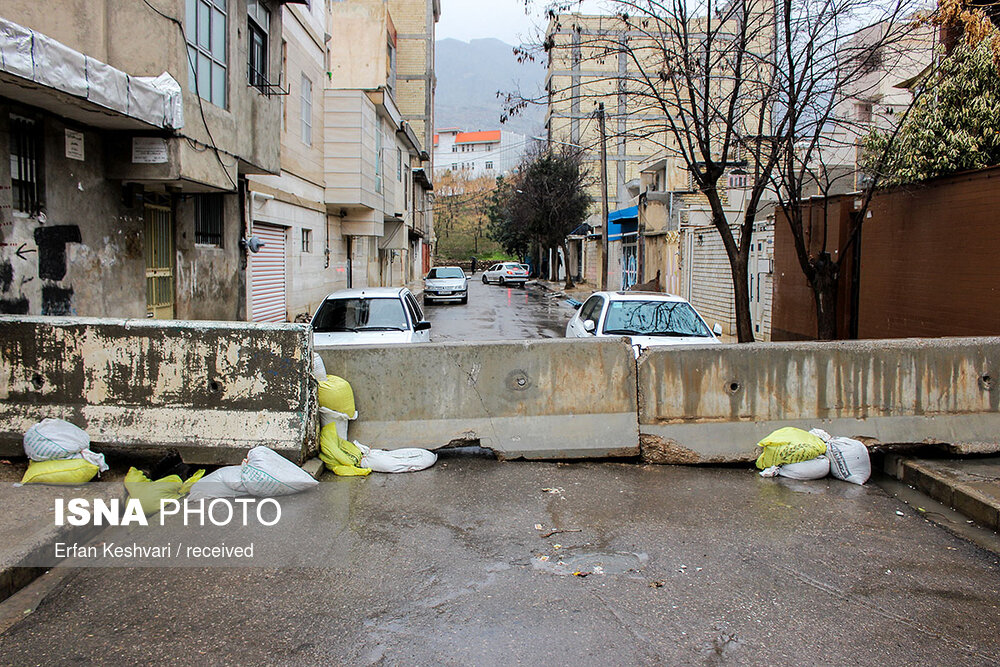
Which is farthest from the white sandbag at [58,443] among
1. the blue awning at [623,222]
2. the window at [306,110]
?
the blue awning at [623,222]

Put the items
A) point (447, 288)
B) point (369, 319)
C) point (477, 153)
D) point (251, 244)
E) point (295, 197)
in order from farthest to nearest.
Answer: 1. point (477, 153)
2. point (447, 288)
3. point (295, 197)
4. point (251, 244)
5. point (369, 319)

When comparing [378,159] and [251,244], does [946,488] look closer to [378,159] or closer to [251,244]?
[251,244]

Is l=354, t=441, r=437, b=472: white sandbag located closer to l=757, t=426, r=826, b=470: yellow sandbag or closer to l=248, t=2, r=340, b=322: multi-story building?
l=757, t=426, r=826, b=470: yellow sandbag

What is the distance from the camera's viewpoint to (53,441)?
5973mm

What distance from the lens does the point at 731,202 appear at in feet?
78.8

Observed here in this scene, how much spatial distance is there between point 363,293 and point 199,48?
4.07 meters

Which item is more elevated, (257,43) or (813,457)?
(257,43)

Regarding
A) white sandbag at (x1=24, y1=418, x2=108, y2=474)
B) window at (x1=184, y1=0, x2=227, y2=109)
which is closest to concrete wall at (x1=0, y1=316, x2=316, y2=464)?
white sandbag at (x1=24, y1=418, x2=108, y2=474)

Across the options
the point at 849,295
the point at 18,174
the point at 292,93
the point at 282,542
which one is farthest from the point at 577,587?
the point at 292,93

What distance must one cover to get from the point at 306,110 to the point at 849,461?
16845 mm

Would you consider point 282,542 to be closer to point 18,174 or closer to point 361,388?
point 361,388

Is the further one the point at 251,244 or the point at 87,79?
the point at 251,244

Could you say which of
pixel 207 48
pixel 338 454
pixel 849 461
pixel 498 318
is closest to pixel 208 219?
pixel 207 48

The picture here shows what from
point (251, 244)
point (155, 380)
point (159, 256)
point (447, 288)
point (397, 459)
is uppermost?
point (251, 244)
